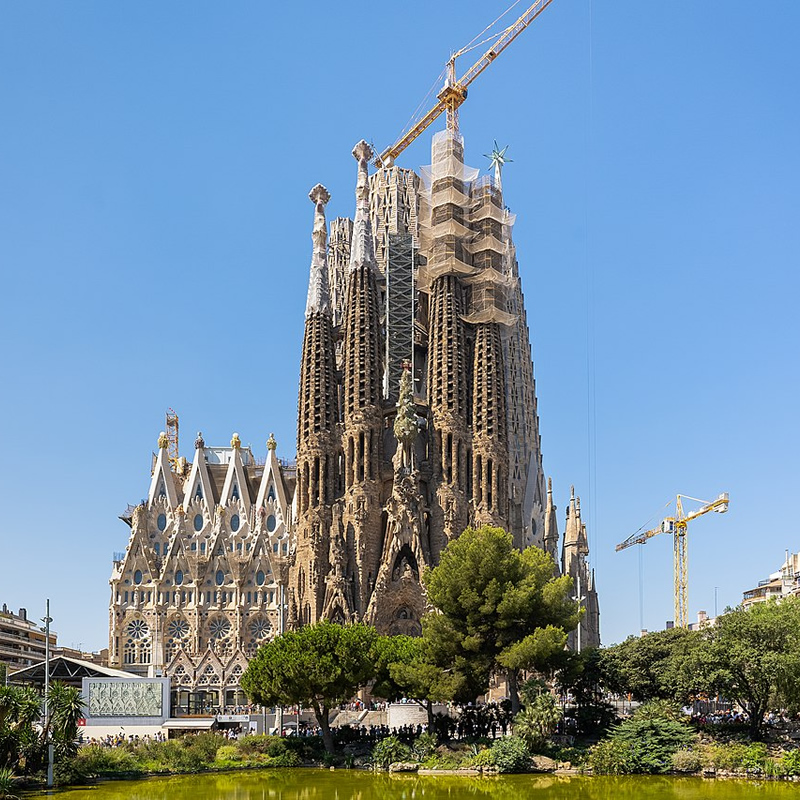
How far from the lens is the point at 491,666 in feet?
176

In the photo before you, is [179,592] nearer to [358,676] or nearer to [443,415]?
[443,415]

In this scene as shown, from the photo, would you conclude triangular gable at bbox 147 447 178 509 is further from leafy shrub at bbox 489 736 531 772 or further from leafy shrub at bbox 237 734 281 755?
leafy shrub at bbox 489 736 531 772

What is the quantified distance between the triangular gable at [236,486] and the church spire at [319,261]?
1673cm

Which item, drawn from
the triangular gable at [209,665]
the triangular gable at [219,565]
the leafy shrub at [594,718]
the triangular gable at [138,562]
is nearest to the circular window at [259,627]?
the triangular gable at [209,665]

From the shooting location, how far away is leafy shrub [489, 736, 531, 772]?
46438mm

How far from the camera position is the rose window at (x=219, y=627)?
90812mm

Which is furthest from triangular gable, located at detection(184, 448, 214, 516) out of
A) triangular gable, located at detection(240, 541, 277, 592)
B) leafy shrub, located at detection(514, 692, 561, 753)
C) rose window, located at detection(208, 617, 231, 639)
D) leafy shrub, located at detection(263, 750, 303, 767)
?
leafy shrub, located at detection(514, 692, 561, 753)

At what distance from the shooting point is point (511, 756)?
46.5 metres

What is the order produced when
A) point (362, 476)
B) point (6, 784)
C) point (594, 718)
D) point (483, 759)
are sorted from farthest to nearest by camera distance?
point (362, 476), point (594, 718), point (483, 759), point (6, 784)

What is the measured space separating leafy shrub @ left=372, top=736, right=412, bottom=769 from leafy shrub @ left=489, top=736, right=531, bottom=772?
400 cm

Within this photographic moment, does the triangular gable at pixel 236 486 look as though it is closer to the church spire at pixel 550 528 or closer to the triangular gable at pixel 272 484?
the triangular gable at pixel 272 484

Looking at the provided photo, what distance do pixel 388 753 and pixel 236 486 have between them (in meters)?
52.1

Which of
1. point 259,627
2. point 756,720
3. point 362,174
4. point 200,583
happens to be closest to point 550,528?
point 259,627

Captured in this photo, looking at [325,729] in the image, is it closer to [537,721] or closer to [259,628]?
[537,721]
